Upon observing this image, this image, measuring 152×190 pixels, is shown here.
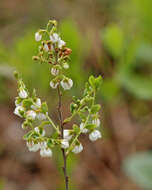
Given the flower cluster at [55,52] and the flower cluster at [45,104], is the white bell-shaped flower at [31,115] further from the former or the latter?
the flower cluster at [55,52]

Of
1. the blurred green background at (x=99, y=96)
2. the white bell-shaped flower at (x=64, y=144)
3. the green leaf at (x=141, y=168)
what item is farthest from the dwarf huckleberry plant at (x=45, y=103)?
the green leaf at (x=141, y=168)

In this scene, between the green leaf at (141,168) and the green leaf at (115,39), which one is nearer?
the green leaf at (141,168)

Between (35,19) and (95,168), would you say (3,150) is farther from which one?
(35,19)

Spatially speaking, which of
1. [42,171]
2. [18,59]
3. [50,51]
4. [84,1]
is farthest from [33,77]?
[84,1]

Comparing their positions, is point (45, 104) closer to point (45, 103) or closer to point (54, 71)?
point (45, 103)

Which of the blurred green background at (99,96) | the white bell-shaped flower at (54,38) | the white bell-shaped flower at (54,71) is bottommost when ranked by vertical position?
the white bell-shaped flower at (54,71)

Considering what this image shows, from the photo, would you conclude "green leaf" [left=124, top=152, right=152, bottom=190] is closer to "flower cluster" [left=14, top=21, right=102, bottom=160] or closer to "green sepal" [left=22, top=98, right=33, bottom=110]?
"flower cluster" [left=14, top=21, right=102, bottom=160]

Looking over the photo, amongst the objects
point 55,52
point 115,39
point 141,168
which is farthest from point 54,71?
point 141,168

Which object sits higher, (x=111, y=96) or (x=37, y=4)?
(x=37, y=4)

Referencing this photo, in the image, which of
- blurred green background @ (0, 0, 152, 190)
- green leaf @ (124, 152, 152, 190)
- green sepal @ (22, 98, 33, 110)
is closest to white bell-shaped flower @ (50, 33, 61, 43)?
green sepal @ (22, 98, 33, 110)
